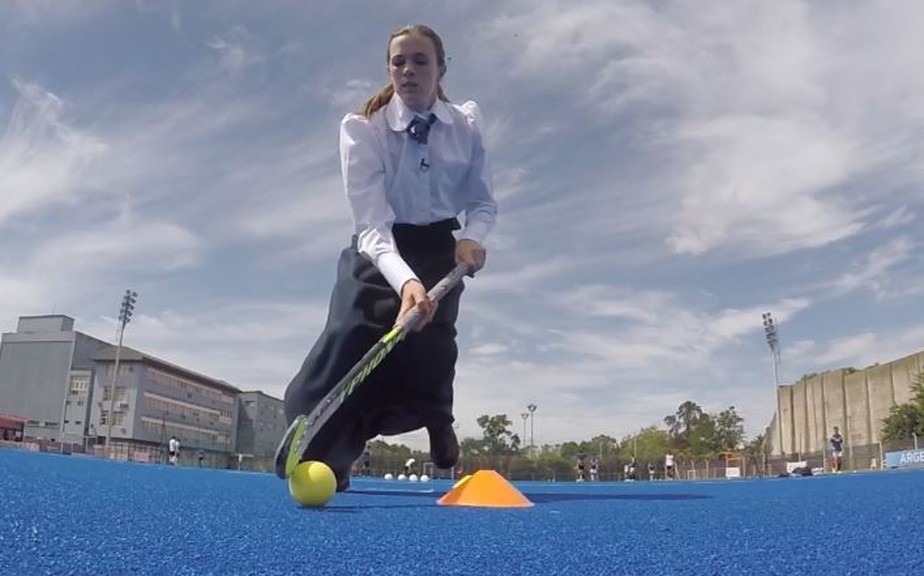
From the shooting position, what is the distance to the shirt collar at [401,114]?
11.3 ft

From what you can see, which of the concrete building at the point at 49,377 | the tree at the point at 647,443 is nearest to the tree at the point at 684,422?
the tree at the point at 647,443

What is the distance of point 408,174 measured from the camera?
346 cm

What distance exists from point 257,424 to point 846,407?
7186 cm

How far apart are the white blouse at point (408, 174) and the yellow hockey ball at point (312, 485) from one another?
2.72 ft

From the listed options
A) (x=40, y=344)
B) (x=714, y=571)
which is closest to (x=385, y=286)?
(x=714, y=571)

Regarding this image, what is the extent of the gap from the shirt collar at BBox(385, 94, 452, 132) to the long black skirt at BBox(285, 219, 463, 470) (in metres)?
0.48

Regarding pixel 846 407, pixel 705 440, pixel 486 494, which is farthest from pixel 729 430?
pixel 486 494

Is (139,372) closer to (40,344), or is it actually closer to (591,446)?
(40,344)

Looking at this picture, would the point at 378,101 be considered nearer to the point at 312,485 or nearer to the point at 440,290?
the point at 440,290

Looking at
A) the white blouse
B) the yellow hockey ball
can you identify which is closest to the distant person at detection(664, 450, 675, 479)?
the white blouse

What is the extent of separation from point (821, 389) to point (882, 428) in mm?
7330

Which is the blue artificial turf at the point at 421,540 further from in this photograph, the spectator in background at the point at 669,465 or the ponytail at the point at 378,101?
the spectator in background at the point at 669,465

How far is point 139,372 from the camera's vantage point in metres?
69.9

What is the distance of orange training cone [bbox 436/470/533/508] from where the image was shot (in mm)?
3609
